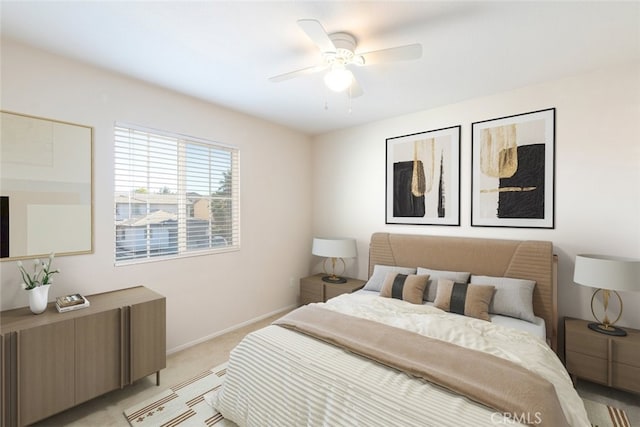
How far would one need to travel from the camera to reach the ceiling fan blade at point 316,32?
1470 mm

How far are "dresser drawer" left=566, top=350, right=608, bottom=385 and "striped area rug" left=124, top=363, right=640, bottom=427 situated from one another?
0.58ft

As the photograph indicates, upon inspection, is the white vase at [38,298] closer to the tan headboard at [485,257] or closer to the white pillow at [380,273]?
the white pillow at [380,273]

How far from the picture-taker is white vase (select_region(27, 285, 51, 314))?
1929mm

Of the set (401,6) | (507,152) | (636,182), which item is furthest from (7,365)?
(636,182)

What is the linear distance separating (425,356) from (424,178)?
89.2 inches

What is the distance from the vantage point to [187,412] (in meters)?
2.06

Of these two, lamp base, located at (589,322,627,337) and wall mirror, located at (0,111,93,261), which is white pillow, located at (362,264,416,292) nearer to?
lamp base, located at (589,322,627,337)

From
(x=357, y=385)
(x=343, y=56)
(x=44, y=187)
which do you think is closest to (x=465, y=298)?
(x=357, y=385)

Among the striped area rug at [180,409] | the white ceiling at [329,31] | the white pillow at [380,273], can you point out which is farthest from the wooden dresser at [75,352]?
the white pillow at [380,273]

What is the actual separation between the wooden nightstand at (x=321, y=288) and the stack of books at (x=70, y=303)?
2.45 metres

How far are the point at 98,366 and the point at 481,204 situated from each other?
3.67m

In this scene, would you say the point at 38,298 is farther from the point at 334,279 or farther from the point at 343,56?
the point at 334,279

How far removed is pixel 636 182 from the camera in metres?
2.31

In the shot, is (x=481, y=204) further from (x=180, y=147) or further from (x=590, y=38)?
(x=180, y=147)
